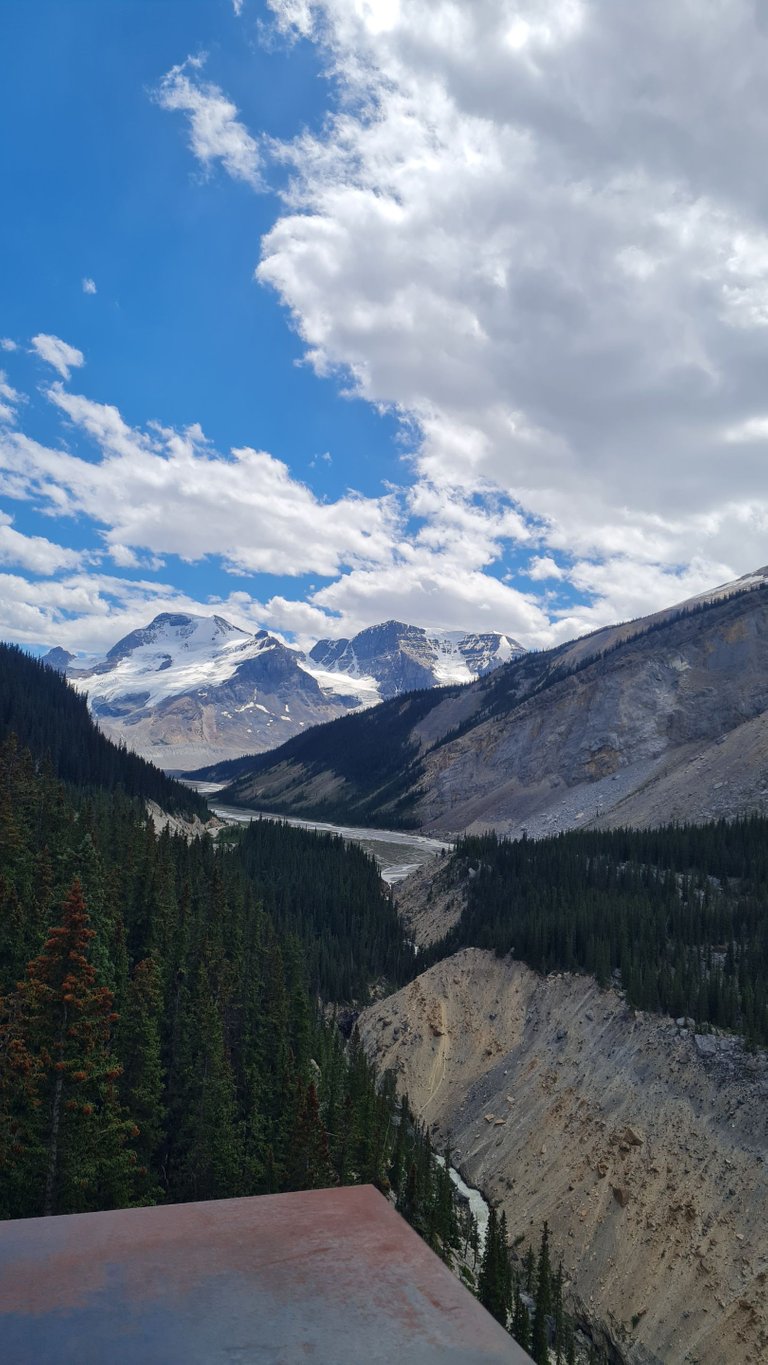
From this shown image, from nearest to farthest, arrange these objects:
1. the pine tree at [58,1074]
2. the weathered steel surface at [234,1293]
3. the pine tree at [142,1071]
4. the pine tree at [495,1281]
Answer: the weathered steel surface at [234,1293], the pine tree at [58,1074], the pine tree at [142,1071], the pine tree at [495,1281]

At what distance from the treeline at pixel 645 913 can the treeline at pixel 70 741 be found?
64.7 meters

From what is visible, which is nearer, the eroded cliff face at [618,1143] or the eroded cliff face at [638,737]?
the eroded cliff face at [618,1143]

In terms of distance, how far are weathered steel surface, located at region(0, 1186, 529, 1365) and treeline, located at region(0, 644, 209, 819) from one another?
121872 millimetres

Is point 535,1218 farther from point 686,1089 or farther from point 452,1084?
point 452,1084

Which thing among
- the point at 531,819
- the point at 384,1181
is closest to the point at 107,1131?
the point at 384,1181

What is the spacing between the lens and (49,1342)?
3.67m

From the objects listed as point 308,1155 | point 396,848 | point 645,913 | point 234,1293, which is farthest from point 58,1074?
point 396,848

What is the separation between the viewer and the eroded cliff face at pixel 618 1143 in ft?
127

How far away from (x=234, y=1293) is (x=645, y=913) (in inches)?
2802

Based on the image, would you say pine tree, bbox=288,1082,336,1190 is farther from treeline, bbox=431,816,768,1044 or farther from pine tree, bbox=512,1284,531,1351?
treeline, bbox=431,816,768,1044

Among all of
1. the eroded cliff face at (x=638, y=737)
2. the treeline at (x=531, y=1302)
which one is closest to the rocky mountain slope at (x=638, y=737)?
Result: the eroded cliff face at (x=638, y=737)

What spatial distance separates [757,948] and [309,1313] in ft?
207

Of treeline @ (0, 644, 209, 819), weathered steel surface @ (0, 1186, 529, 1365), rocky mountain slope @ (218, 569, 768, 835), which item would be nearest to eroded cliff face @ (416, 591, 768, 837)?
rocky mountain slope @ (218, 569, 768, 835)

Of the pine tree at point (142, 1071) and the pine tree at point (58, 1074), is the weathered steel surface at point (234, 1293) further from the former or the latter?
the pine tree at point (142, 1071)
